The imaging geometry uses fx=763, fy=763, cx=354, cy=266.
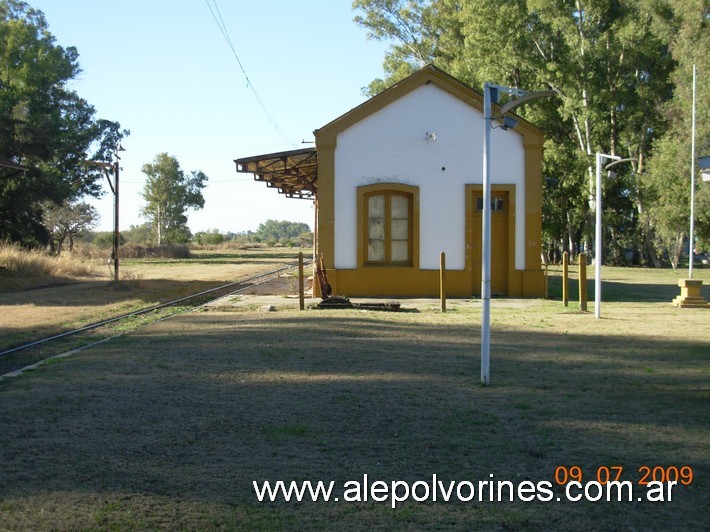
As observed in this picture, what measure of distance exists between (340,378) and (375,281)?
11530 millimetres

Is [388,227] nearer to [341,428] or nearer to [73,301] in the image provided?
[73,301]

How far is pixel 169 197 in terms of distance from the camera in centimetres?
9112

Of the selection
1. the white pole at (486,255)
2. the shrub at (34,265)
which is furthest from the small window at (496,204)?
the shrub at (34,265)

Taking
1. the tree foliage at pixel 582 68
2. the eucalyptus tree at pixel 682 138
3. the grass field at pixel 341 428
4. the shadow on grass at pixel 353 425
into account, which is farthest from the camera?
the tree foliage at pixel 582 68

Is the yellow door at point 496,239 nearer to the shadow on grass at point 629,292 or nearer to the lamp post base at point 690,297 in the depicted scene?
the shadow on grass at point 629,292

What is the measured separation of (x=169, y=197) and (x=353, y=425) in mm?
88008

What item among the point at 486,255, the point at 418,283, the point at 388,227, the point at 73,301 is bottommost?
the point at 73,301

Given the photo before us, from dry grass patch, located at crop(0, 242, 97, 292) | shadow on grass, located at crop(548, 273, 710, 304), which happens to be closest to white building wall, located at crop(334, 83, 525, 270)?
shadow on grass, located at crop(548, 273, 710, 304)

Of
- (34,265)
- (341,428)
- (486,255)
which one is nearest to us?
(341,428)

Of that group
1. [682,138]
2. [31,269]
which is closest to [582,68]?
[682,138]

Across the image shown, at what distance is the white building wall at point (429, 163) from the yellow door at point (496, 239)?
1.15 ft

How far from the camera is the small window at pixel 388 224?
20203mm

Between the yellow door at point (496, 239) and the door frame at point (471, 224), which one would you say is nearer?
the door frame at point (471, 224)

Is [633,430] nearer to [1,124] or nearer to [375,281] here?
[375,281]
